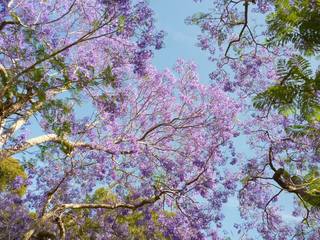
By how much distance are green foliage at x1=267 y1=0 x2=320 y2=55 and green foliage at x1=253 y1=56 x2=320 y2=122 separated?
52cm

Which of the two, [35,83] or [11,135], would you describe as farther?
[11,135]

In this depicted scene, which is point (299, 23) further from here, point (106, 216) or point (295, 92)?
point (106, 216)

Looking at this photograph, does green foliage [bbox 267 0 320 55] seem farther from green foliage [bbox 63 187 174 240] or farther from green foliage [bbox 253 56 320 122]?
green foliage [bbox 63 187 174 240]

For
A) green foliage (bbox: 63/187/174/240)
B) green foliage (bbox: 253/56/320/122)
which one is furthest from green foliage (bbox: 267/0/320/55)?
green foliage (bbox: 63/187/174/240)

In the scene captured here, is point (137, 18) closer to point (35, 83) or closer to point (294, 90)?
point (35, 83)

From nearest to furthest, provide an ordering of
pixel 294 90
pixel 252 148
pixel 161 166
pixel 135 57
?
pixel 294 90, pixel 135 57, pixel 252 148, pixel 161 166

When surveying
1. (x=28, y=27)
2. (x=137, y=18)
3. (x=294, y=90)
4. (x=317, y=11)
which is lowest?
(x=294, y=90)

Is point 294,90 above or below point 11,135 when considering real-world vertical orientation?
below

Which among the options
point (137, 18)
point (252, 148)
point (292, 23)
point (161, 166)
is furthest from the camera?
point (161, 166)

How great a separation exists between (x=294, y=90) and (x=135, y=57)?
17.4 feet

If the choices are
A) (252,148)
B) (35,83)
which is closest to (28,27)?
(35,83)

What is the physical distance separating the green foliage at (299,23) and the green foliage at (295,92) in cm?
52

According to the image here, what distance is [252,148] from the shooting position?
12.4m

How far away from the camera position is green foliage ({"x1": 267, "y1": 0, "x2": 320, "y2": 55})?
5.09 metres
